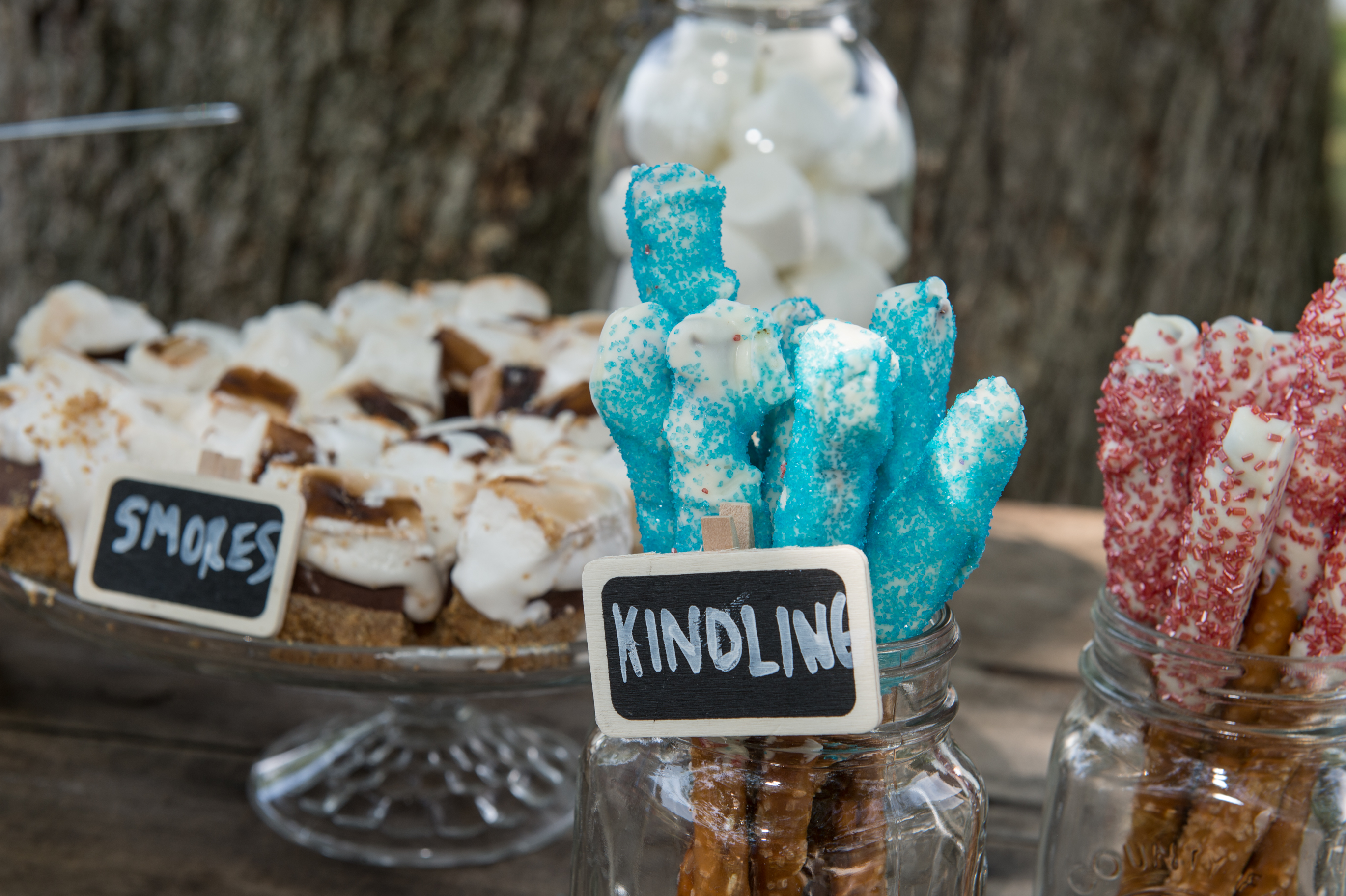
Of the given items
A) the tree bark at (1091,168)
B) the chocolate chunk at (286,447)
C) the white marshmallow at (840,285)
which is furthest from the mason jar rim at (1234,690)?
the tree bark at (1091,168)

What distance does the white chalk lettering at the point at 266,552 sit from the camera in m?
0.64

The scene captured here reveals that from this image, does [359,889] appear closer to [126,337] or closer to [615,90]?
[126,337]

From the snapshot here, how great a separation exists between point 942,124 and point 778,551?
1358 mm

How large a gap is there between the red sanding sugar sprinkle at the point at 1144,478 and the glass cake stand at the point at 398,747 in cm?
29

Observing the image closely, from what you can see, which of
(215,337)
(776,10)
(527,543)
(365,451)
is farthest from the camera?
(776,10)

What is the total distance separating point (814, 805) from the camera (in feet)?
1.42

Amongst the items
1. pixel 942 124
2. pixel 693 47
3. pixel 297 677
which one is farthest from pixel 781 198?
pixel 942 124

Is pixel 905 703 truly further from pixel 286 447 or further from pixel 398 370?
pixel 398 370

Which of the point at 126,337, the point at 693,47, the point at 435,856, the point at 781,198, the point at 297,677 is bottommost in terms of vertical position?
the point at 435,856

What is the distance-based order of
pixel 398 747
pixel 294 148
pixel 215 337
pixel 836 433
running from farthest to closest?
pixel 294 148
pixel 215 337
pixel 398 747
pixel 836 433

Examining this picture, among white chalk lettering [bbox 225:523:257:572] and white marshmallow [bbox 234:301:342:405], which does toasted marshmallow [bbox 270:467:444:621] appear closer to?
white chalk lettering [bbox 225:523:257:572]

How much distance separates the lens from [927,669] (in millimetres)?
437

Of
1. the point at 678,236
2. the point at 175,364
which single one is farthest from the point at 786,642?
the point at 175,364

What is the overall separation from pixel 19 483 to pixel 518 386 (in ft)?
1.06
